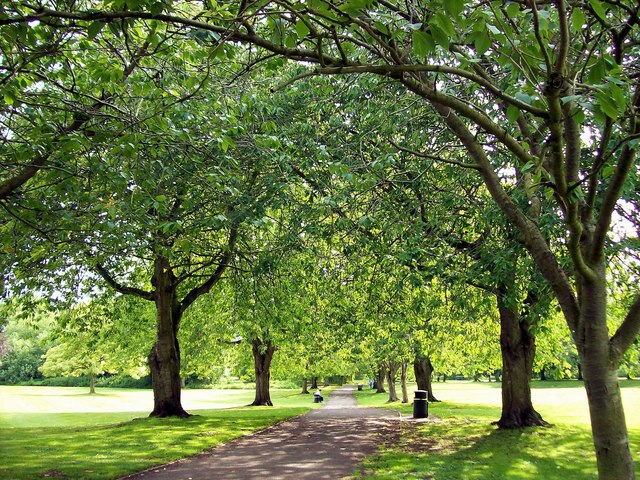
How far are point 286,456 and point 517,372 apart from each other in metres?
7.45

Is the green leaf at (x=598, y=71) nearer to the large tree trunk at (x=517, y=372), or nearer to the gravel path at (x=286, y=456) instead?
the gravel path at (x=286, y=456)

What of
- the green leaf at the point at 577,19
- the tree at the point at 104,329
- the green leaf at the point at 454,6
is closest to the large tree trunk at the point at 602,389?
the green leaf at the point at 577,19

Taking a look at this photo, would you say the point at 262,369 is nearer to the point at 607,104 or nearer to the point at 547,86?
the point at 547,86

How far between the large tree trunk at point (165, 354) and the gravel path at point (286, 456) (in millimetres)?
3836

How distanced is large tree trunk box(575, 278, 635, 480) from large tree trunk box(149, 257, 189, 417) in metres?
15.1

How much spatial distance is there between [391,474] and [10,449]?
9.48 meters

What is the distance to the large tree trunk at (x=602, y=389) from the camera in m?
4.38

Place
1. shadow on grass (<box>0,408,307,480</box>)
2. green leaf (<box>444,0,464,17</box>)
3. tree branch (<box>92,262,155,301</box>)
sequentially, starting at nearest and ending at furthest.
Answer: green leaf (<box>444,0,464,17</box>) < shadow on grass (<box>0,408,307,480</box>) < tree branch (<box>92,262,155,301</box>)

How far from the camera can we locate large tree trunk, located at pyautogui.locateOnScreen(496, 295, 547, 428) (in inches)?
573

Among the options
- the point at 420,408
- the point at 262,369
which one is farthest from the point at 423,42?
the point at 262,369

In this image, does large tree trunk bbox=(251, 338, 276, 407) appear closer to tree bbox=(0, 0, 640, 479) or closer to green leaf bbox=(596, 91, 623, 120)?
tree bbox=(0, 0, 640, 479)

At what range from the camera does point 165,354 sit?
57.8ft

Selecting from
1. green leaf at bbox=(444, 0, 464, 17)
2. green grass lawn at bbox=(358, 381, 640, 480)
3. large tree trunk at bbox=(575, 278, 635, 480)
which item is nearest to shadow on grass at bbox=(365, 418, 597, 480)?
green grass lawn at bbox=(358, 381, 640, 480)

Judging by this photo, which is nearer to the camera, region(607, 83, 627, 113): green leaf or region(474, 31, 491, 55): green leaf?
region(607, 83, 627, 113): green leaf
